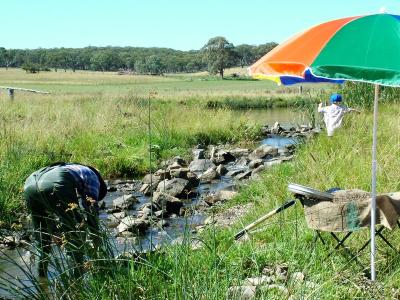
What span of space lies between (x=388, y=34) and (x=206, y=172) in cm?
878

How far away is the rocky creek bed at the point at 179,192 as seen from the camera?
714cm

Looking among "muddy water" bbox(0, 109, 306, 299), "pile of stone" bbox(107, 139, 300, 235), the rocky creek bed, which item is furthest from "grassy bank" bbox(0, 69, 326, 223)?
"muddy water" bbox(0, 109, 306, 299)

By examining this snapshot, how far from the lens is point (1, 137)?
408 inches

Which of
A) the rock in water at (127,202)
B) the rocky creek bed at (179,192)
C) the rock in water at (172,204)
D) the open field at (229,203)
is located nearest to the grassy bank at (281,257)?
the open field at (229,203)

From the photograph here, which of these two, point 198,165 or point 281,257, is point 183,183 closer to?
point 198,165

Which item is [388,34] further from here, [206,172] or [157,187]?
[206,172]

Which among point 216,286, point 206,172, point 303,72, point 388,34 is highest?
point 388,34

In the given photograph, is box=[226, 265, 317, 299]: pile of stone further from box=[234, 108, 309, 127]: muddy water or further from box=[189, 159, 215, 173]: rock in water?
box=[234, 108, 309, 127]: muddy water

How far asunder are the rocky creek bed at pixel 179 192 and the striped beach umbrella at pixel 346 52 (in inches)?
82.4

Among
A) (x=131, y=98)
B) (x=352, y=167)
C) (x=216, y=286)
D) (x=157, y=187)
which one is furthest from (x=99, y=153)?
(x=216, y=286)

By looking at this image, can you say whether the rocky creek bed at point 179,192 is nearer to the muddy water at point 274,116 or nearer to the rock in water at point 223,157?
the rock in water at point 223,157

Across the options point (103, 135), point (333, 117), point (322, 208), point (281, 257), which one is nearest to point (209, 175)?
point (333, 117)

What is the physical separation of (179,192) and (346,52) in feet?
22.0

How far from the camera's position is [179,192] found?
972 centimetres
